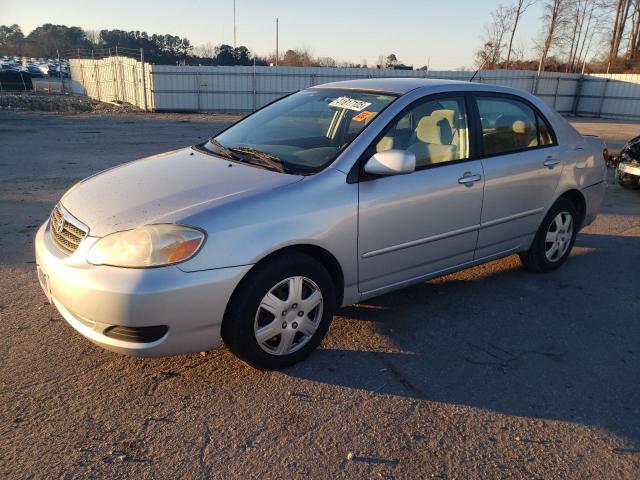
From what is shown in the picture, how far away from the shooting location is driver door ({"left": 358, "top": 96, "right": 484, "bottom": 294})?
3.22m

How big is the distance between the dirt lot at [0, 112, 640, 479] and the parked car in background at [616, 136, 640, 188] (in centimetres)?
490

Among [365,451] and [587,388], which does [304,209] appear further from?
[587,388]

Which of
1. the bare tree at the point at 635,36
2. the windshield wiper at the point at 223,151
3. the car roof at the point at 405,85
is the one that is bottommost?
the windshield wiper at the point at 223,151

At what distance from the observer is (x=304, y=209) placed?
287cm

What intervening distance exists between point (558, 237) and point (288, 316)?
2.99 m

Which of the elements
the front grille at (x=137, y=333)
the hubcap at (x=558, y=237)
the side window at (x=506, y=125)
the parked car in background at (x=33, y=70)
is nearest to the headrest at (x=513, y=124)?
the side window at (x=506, y=125)

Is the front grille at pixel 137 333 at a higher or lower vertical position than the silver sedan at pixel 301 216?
lower

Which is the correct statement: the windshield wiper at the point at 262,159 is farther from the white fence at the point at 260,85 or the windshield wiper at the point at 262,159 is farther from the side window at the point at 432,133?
the white fence at the point at 260,85

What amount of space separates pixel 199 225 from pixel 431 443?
1585 mm

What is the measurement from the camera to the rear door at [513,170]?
3.92 metres

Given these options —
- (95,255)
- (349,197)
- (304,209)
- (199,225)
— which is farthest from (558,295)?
(95,255)

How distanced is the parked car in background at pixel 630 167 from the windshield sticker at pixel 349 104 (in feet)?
21.7

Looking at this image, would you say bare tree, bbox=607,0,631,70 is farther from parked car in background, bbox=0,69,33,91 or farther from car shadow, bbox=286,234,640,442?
car shadow, bbox=286,234,640,442

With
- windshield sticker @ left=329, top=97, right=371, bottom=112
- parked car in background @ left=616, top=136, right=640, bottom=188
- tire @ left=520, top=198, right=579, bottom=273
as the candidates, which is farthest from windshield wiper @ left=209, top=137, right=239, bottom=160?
parked car in background @ left=616, top=136, right=640, bottom=188
